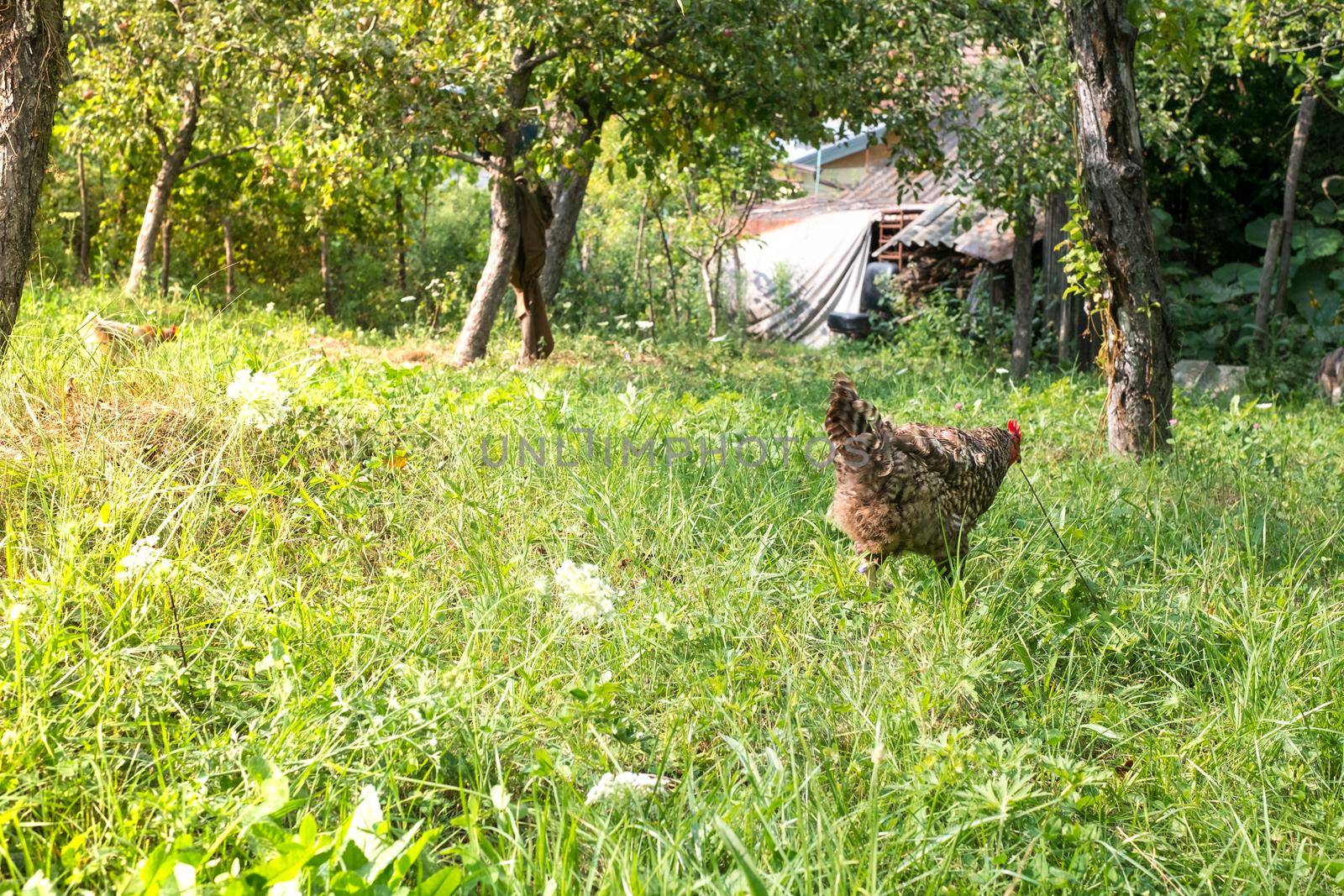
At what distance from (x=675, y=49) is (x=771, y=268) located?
29.4 ft

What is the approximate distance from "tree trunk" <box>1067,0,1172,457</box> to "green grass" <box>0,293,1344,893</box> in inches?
45.9

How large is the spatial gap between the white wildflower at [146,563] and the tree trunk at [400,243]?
36.0ft

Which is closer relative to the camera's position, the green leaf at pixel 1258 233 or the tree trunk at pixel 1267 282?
the tree trunk at pixel 1267 282

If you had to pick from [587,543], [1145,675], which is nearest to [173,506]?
[587,543]

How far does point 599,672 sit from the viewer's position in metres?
2.89

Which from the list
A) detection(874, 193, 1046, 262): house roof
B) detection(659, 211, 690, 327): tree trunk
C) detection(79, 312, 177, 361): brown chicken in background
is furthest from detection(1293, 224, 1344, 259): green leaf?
detection(79, 312, 177, 361): brown chicken in background

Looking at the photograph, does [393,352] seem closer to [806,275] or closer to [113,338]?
[113,338]

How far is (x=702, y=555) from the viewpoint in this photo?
11.9ft

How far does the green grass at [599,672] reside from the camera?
218 cm

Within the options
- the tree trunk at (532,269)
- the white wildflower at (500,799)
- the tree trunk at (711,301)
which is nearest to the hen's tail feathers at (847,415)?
the white wildflower at (500,799)

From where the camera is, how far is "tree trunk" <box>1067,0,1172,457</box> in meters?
5.66

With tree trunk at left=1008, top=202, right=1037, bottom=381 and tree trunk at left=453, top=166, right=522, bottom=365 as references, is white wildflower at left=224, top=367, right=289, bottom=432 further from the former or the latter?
tree trunk at left=1008, top=202, right=1037, bottom=381

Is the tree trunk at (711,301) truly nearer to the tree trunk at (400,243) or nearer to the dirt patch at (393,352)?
the tree trunk at (400,243)

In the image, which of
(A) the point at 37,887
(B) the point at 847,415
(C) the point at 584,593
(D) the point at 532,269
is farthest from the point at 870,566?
(D) the point at 532,269
